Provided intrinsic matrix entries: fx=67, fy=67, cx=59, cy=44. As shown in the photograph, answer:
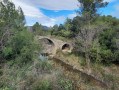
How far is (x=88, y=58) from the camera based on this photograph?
891 centimetres

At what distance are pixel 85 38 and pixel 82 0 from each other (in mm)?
9196

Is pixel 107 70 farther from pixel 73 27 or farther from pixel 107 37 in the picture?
pixel 73 27

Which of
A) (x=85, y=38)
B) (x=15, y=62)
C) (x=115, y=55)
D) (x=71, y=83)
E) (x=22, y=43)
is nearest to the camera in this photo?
(x=71, y=83)

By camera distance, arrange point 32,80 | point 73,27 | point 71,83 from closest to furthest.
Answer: point 71,83
point 32,80
point 73,27

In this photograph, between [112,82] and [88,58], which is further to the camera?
[88,58]

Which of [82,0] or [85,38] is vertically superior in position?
[82,0]

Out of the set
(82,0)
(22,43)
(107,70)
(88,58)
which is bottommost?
(107,70)

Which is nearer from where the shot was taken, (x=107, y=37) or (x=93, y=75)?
(x=93, y=75)

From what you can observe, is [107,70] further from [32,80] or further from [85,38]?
[32,80]

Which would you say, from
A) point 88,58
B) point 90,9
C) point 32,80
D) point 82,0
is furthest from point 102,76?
point 82,0

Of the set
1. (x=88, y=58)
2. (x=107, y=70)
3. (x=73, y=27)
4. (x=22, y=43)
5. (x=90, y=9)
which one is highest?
(x=90, y=9)

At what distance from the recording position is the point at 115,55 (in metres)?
7.59

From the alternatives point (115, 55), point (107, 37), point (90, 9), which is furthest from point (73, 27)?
point (115, 55)

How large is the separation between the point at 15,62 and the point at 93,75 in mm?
8420
